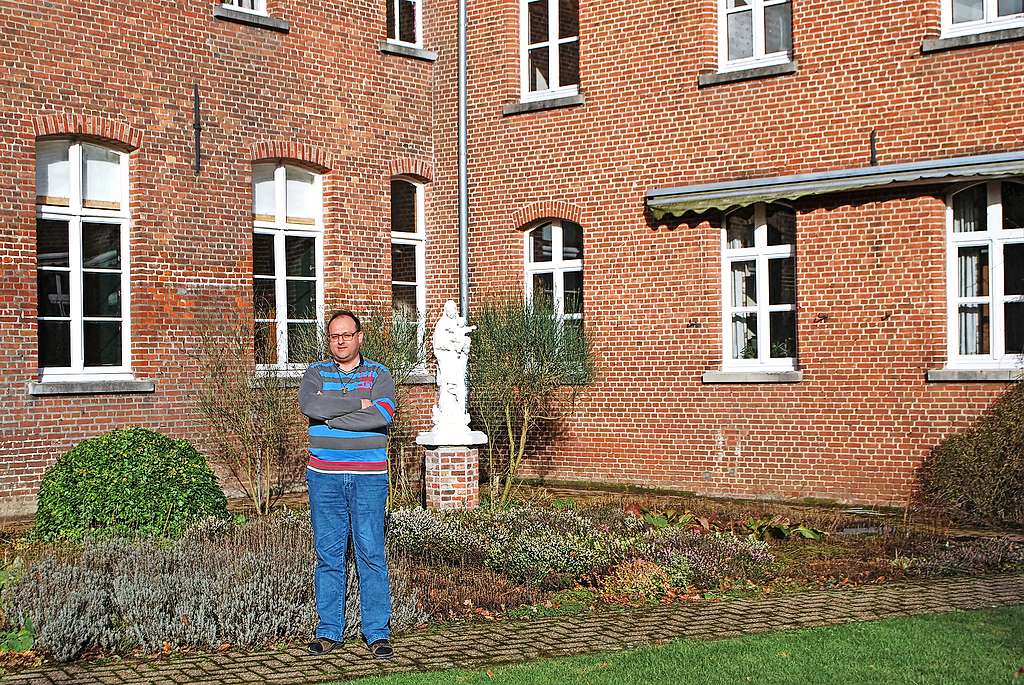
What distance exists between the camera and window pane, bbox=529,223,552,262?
1778 centimetres

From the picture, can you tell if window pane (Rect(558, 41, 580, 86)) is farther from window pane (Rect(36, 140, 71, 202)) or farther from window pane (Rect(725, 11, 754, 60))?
window pane (Rect(36, 140, 71, 202))

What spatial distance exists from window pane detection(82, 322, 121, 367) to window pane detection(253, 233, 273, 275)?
6.88ft

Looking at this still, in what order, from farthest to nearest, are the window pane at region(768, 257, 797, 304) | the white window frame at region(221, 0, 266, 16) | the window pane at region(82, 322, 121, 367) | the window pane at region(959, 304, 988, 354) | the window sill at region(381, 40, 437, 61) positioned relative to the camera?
1. the window sill at region(381, 40, 437, 61)
2. the white window frame at region(221, 0, 266, 16)
3. the window pane at region(768, 257, 797, 304)
4. the window pane at region(82, 322, 121, 367)
5. the window pane at region(959, 304, 988, 354)

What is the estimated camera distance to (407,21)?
1859 centimetres

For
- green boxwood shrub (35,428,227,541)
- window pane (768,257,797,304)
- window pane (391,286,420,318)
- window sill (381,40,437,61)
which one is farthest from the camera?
window pane (391,286,420,318)

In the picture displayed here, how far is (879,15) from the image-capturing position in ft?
48.8

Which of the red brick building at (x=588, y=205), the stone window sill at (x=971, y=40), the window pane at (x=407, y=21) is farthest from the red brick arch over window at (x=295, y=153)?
the stone window sill at (x=971, y=40)

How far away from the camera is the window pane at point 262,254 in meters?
16.5

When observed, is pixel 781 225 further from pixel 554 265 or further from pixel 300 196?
pixel 300 196

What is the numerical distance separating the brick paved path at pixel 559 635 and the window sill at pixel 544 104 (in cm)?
900

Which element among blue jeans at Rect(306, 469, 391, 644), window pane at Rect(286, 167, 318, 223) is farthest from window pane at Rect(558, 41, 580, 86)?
blue jeans at Rect(306, 469, 391, 644)

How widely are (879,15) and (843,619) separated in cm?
846

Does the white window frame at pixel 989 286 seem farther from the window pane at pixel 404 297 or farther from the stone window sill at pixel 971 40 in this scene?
the window pane at pixel 404 297

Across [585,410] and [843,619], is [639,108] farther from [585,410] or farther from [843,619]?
[843,619]
